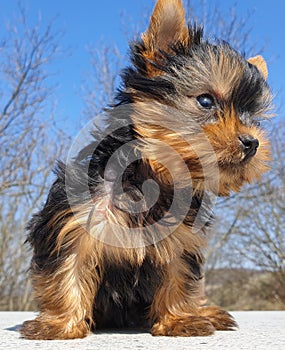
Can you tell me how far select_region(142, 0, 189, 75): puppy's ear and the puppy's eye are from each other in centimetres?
33

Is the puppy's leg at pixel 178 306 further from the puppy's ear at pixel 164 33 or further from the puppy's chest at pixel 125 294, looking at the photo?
the puppy's ear at pixel 164 33

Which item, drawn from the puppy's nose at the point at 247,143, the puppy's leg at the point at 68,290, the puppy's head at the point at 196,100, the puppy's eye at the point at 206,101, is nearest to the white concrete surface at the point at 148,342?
the puppy's leg at the point at 68,290

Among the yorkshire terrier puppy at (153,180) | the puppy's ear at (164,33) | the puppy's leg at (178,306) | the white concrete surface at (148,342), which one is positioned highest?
the puppy's ear at (164,33)

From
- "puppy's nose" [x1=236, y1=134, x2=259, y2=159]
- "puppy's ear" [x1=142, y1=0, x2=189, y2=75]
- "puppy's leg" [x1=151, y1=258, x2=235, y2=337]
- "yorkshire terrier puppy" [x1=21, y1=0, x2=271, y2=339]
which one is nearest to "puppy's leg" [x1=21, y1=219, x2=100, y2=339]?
"yorkshire terrier puppy" [x1=21, y1=0, x2=271, y2=339]

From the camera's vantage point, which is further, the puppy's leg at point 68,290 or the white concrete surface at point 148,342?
the puppy's leg at point 68,290

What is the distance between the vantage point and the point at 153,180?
280 cm

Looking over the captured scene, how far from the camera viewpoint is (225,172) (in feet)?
9.04

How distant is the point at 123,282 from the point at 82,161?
0.73 m

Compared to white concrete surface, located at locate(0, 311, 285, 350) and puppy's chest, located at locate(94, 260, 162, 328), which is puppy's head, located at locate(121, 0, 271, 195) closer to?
puppy's chest, located at locate(94, 260, 162, 328)

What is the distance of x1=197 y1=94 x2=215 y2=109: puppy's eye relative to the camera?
111 inches

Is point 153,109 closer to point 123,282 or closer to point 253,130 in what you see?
point 253,130

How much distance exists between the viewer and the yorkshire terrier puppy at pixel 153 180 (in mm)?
2727

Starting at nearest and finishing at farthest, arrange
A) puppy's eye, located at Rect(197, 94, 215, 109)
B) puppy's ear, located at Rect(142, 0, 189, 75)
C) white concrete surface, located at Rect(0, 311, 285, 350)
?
white concrete surface, located at Rect(0, 311, 285, 350), puppy's eye, located at Rect(197, 94, 215, 109), puppy's ear, located at Rect(142, 0, 189, 75)

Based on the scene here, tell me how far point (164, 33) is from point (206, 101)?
1.71ft
